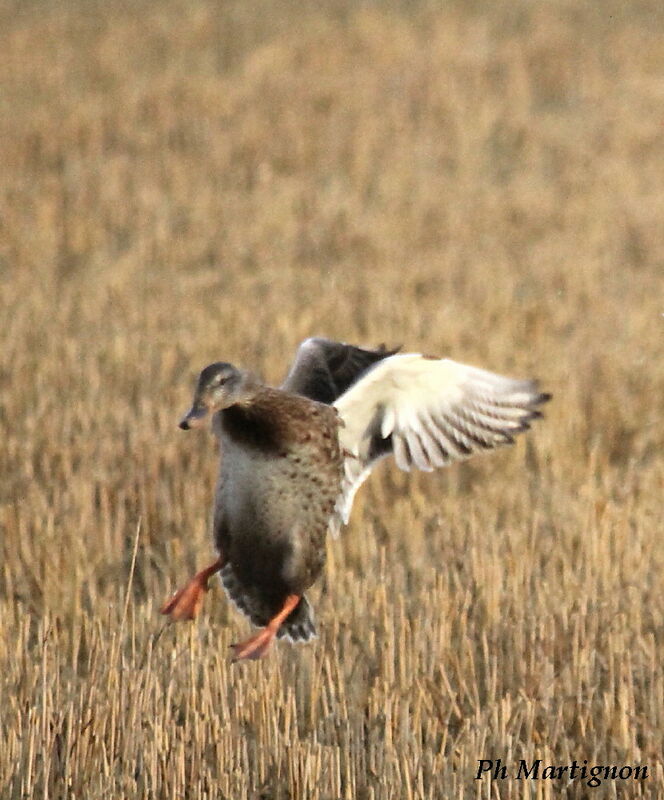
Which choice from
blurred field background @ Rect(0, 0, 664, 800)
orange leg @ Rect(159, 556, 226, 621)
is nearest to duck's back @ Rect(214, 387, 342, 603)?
orange leg @ Rect(159, 556, 226, 621)

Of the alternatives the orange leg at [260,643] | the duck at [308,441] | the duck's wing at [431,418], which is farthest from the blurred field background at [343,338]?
the duck's wing at [431,418]

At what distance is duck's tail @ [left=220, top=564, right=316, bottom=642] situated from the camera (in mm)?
4758

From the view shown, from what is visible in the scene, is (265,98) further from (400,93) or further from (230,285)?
(230,285)

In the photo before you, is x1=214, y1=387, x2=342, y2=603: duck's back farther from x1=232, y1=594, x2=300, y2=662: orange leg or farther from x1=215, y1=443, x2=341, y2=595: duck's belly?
x1=232, y1=594, x2=300, y2=662: orange leg

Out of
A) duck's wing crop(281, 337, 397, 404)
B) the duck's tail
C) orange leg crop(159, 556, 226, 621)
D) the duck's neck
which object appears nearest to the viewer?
the duck's neck

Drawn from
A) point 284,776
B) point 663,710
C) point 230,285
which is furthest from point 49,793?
point 230,285

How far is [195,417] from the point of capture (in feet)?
13.4

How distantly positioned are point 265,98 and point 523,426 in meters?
11.0

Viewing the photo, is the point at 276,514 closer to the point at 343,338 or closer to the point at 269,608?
the point at 269,608

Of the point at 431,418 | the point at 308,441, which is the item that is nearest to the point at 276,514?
the point at 308,441

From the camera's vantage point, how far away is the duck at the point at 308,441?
4352 mm

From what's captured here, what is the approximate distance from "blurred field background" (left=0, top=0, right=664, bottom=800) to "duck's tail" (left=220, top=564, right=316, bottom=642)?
79mm

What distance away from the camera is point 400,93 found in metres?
15.9

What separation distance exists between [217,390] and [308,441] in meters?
0.36
